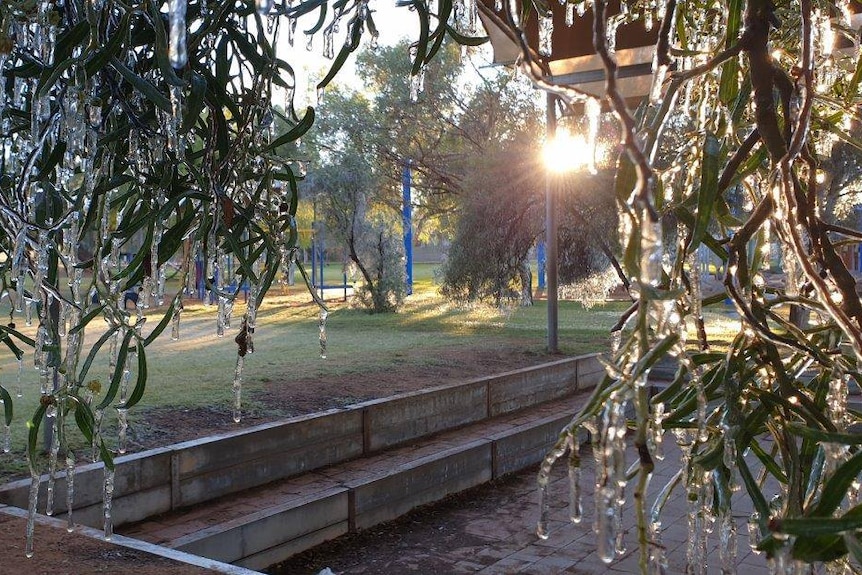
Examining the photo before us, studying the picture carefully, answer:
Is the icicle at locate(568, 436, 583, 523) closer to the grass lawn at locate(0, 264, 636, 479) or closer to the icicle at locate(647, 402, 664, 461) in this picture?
the icicle at locate(647, 402, 664, 461)

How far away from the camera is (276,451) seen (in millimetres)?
5371

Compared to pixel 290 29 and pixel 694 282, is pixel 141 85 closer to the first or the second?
pixel 290 29

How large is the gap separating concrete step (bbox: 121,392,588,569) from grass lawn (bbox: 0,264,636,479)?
92cm

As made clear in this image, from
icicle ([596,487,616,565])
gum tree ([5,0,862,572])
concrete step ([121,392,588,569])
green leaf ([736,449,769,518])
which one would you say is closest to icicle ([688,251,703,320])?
gum tree ([5,0,862,572])

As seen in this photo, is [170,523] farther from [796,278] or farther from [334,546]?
[796,278]

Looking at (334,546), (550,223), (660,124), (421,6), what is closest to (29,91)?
(421,6)

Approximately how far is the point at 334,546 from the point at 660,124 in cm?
466

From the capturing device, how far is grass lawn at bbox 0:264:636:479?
21.8ft

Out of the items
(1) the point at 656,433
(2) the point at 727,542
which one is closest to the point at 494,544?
(2) the point at 727,542

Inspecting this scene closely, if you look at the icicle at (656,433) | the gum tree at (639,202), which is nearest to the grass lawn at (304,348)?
the gum tree at (639,202)

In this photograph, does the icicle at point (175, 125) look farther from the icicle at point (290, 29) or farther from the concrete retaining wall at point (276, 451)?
the concrete retaining wall at point (276, 451)

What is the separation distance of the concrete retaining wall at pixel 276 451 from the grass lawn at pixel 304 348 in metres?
0.56

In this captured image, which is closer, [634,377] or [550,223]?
[634,377]

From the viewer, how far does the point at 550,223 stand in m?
9.81
